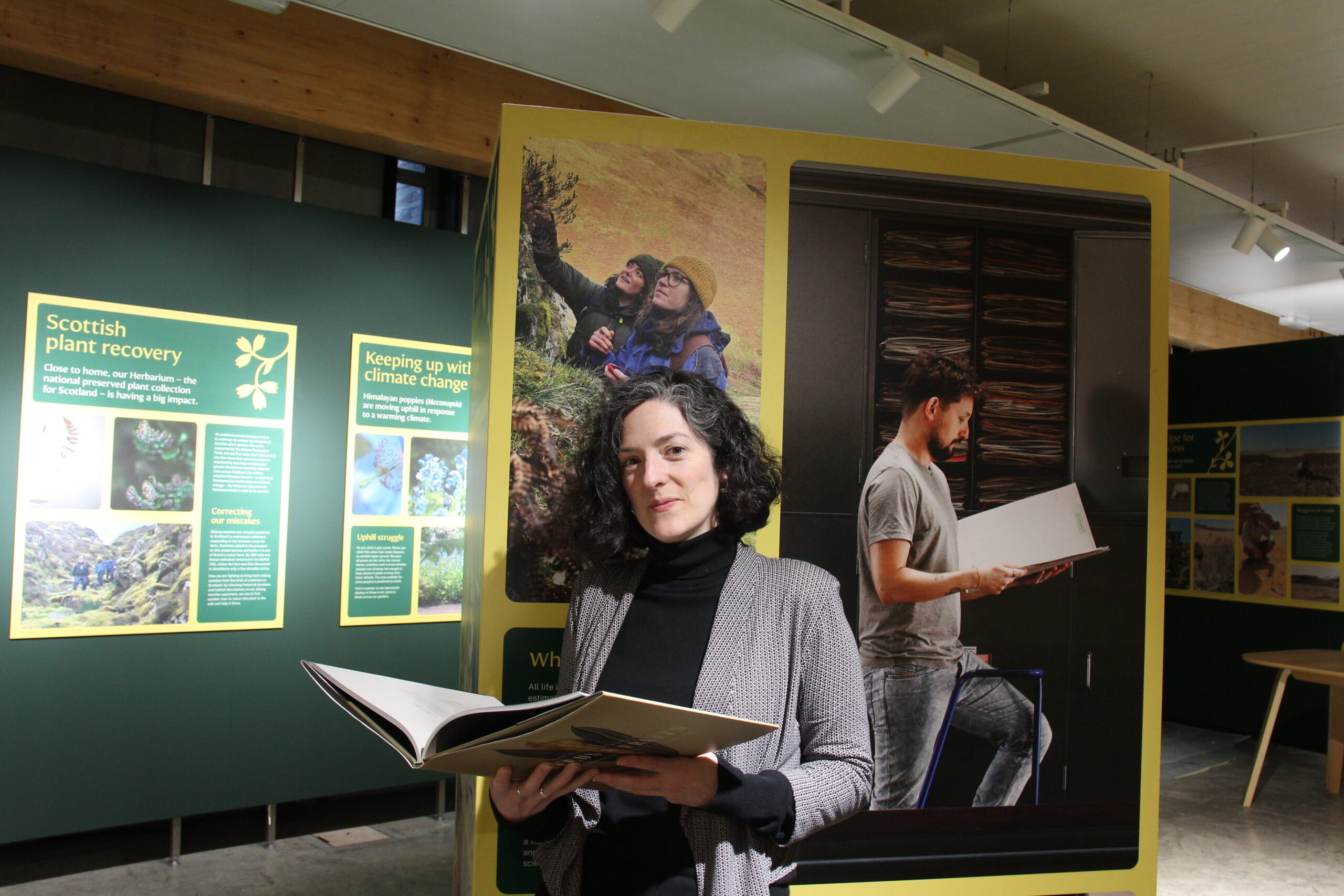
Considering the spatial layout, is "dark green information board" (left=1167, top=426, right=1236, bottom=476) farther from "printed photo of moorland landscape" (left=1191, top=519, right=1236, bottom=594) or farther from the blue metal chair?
the blue metal chair

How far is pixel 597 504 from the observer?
172cm

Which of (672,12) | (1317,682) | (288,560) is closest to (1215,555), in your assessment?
(1317,682)

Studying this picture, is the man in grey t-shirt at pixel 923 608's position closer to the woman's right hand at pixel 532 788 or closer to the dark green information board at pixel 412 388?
the woman's right hand at pixel 532 788

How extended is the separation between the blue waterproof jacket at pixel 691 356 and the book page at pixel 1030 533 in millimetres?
694

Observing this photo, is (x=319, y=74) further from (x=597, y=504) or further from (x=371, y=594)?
(x=597, y=504)

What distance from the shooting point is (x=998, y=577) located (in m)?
2.20

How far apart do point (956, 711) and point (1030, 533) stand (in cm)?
46

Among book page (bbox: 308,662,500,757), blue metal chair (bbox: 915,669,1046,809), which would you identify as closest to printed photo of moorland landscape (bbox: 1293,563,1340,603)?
blue metal chair (bbox: 915,669,1046,809)

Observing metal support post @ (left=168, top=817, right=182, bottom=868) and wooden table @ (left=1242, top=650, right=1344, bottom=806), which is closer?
metal support post @ (left=168, top=817, right=182, bottom=868)

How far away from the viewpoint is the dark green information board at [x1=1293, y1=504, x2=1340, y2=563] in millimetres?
6602

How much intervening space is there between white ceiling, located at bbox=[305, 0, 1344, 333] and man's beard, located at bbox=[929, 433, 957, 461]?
2.23 metres

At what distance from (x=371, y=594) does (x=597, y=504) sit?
2953mm

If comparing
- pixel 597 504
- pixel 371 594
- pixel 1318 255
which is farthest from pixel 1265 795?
pixel 597 504

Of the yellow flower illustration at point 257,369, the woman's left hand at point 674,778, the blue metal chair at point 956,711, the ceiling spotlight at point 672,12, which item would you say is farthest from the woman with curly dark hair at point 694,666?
the yellow flower illustration at point 257,369
